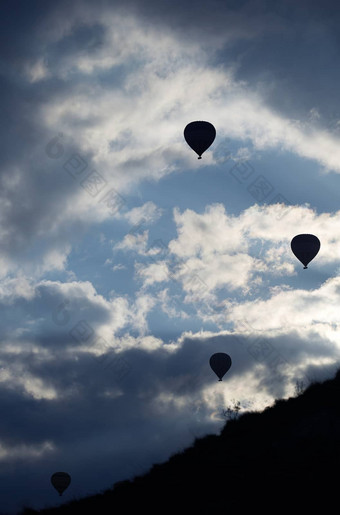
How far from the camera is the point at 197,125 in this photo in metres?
60.2

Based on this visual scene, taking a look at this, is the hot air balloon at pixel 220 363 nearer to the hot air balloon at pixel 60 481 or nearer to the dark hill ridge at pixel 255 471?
the hot air balloon at pixel 60 481

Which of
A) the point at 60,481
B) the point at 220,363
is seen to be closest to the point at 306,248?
the point at 220,363

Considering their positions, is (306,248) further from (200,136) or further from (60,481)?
(60,481)

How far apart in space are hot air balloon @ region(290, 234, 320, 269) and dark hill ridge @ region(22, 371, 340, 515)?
2462 cm

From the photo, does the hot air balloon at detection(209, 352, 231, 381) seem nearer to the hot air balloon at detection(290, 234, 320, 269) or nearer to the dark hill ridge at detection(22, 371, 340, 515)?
the hot air balloon at detection(290, 234, 320, 269)

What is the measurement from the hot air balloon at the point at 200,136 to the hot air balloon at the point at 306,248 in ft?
43.3

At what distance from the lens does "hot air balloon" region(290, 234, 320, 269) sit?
197ft

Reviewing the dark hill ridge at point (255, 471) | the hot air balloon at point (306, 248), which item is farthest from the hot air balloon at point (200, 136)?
the dark hill ridge at point (255, 471)

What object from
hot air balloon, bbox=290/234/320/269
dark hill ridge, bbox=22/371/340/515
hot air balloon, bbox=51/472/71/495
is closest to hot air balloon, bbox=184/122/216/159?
hot air balloon, bbox=290/234/320/269

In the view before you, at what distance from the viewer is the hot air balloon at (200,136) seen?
195 ft

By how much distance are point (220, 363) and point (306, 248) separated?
1476 centimetres

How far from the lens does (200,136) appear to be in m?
59.6

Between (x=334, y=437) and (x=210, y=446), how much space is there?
353 inches

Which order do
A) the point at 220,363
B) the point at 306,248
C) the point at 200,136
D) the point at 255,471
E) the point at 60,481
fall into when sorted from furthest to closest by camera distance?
the point at 60,481
the point at 220,363
the point at 306,248
the point at 200,136
the point at 255,471
